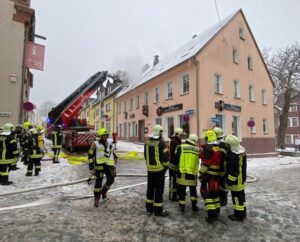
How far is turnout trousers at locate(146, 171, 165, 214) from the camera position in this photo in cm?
453

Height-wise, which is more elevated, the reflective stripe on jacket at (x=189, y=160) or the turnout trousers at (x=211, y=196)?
the reflective stripe on jacket at (x=189, y=160)

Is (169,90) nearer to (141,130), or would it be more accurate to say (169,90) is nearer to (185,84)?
(185,84)

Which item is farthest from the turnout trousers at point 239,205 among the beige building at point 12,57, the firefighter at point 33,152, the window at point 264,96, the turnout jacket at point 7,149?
the window at point 264,96

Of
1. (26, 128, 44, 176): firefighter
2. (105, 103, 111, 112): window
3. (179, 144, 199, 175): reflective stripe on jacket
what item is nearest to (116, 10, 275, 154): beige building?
(26, 128, 44, 176): firefighter

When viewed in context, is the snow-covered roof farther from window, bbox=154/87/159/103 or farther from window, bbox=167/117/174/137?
window, bbox=167/117/174/137

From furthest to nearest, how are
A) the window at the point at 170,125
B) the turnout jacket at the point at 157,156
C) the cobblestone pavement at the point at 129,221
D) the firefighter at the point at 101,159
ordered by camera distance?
1. the window at the point at 170,125
2. the firefighter at the point at 101,159
3. the turnout jacket at the point at 157,156
4. the cobblestone pavement at the point at 129,221

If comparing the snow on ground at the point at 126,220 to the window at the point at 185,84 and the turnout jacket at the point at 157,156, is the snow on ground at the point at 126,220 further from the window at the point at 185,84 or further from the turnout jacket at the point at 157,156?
the window at the point at 185,84

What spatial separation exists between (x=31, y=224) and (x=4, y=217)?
70cm

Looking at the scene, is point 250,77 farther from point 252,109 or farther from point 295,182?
point 295,182

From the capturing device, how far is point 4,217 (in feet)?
14.2

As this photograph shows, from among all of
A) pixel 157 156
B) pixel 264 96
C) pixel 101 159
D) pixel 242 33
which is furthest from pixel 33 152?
pixel 264 96

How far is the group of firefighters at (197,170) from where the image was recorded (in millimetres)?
4359

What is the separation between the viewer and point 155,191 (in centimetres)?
462

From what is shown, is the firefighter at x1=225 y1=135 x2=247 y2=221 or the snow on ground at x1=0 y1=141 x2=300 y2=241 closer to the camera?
the snow on ground at x1=0 y1=141 x2=300 y2=241
